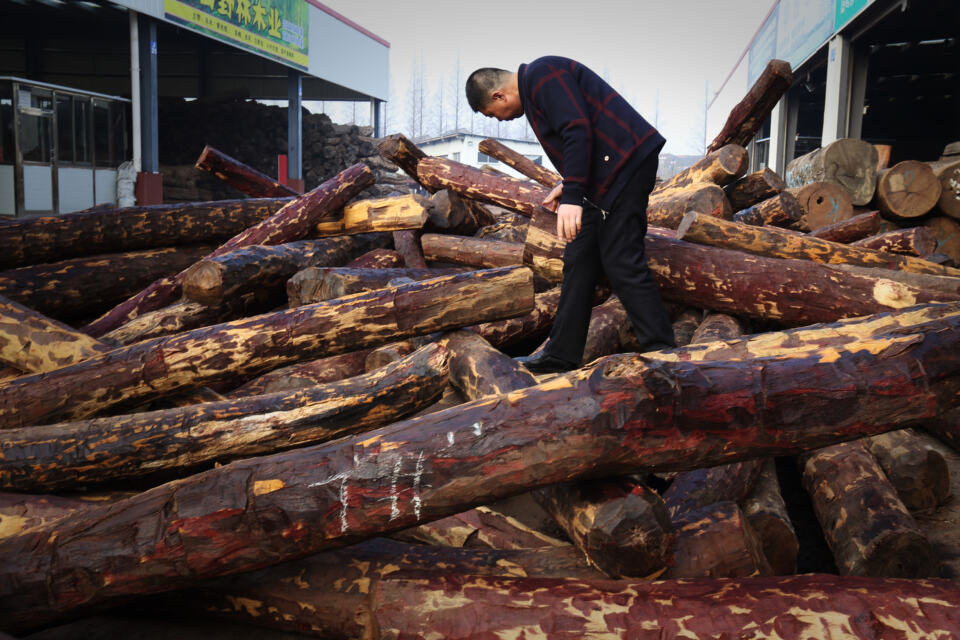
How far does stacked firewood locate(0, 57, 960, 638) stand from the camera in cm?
191

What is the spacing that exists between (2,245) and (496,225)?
3931 millimetres

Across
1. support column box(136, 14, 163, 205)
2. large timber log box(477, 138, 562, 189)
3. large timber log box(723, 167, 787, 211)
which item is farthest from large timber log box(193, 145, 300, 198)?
support column box(136, 14, 163, 205)

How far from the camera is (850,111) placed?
48.4 ft

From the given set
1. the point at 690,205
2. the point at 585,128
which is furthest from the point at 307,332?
the point at 690,205

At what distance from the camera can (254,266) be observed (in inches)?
187

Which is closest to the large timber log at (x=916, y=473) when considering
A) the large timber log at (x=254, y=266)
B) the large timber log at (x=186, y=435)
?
the large timber log at (x=186, y=435)

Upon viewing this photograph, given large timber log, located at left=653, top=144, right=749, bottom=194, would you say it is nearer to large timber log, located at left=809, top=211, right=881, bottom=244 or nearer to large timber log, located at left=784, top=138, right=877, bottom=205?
large timber log, located at left=809, top=211, right=881, bottom=244

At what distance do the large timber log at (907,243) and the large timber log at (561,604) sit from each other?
454 cm

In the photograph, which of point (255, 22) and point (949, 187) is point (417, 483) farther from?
point (255, 22)

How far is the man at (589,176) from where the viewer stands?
3809 millimetres

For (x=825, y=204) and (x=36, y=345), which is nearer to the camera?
(x=36, y=345)

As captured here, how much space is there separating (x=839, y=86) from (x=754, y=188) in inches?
388

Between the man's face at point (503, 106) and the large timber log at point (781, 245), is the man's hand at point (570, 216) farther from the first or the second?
the large timber log at point (781, 245)

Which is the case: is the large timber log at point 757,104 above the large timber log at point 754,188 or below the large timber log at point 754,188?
above
